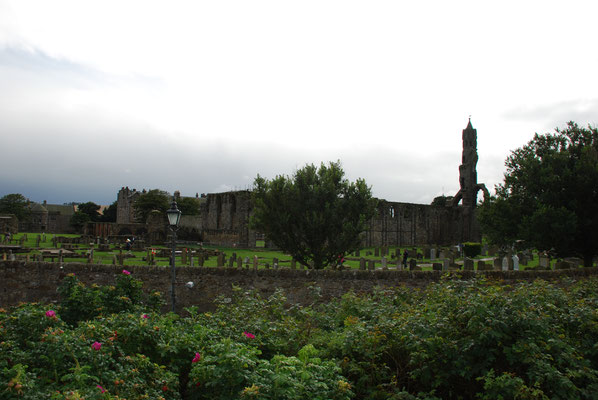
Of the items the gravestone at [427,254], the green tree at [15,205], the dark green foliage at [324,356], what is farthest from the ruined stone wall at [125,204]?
the dark green foliage at [324,356]

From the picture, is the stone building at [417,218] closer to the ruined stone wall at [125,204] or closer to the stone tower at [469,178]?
the stone tower at [469,178]

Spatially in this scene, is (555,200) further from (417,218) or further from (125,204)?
(125,204)

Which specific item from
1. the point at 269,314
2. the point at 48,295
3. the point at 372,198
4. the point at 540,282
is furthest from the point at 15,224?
the point at 540,282

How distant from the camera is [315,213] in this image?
64.5 feet

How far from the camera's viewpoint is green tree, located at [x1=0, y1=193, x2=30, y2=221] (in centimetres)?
7754

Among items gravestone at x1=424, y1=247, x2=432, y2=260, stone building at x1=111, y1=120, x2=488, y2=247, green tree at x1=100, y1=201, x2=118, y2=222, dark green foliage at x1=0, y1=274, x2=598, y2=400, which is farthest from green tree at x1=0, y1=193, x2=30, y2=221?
dark green foliage at x1=0, y1=274, x2=598, y2=400

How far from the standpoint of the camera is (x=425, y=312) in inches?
304

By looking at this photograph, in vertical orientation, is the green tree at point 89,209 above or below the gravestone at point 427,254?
above

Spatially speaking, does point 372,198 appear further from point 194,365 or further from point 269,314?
point 194,365

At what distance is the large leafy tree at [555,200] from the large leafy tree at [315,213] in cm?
905

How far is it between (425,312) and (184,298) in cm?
919

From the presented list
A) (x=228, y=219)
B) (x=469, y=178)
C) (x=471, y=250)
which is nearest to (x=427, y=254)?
(x=471, y=250)

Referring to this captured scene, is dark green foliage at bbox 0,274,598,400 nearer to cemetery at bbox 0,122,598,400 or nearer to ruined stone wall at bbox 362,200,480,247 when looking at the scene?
cemetery at bbox 0,122,598,400

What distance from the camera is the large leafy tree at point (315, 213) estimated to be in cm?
1997
